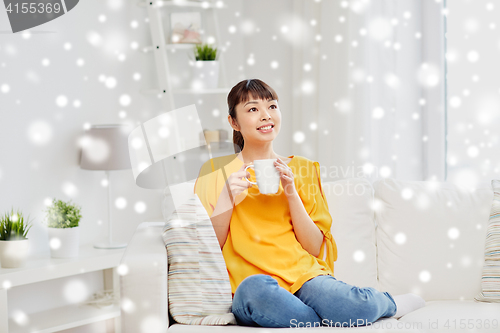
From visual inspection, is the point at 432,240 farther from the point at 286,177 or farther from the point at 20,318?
the point at 20,318

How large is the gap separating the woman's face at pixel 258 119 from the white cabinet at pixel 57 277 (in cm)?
105

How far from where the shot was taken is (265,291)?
1.29 meters

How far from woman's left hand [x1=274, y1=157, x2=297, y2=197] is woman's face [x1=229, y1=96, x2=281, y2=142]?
5.7 inches

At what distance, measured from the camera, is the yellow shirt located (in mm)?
1442

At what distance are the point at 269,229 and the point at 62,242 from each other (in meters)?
1.10

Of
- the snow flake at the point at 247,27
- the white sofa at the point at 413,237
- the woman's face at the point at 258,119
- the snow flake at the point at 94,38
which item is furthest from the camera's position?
the snow flake at the point at 247,27

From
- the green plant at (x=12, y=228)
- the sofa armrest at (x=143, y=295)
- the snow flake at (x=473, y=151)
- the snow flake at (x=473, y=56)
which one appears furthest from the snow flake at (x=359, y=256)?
the green plant at (x=12, y=228)

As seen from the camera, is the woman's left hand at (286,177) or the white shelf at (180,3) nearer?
the woman's left hand at (286,177)

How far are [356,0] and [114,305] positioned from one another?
1.82m

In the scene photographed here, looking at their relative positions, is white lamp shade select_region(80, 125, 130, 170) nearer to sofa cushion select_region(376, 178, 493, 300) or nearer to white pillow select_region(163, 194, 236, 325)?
white pillow select_region(163, 194, 236, 325)

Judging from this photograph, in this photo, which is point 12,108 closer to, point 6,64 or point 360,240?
point 6,64

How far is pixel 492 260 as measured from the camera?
1648mm

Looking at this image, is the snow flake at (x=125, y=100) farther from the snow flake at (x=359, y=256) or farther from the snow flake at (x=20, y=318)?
the snow flake at (x=359, y=256)

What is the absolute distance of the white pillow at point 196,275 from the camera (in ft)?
4.45
